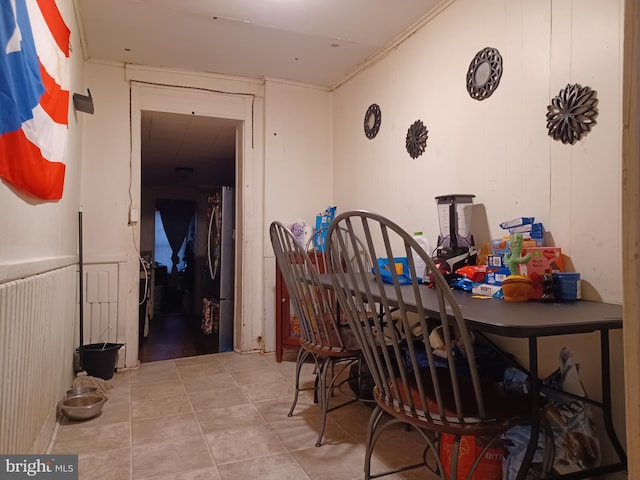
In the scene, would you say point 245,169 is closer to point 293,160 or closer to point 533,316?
point 293,160

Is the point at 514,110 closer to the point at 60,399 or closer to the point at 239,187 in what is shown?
the point at 239,187

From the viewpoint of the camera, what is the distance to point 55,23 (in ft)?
5.79

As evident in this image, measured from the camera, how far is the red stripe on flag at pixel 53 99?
1.58 meters

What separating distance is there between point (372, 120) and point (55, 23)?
2.12 m

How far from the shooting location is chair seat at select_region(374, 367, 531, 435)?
1149 mm

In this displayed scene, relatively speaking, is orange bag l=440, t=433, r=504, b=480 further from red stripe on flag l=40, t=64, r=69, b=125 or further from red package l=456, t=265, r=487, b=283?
red stripe on flag l=40, t=64, r=69, b=125

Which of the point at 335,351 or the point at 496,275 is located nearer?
the point at 496,275

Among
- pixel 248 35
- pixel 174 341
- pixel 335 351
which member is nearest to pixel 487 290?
pixel 335 351

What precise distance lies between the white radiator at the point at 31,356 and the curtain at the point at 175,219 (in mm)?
5497

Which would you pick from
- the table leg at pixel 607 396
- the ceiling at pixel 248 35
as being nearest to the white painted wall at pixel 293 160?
the ceiling at pixel 248 35

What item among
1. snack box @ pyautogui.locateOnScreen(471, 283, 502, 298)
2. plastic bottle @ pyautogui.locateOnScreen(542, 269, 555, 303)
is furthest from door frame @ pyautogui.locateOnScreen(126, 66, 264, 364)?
plastic bottle @ pyautogui.locateOnScreen(542, 269, 555, 303)

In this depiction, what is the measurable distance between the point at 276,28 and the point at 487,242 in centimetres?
194

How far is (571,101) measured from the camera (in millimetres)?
1708

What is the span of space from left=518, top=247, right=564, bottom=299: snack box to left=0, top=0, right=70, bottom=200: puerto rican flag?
5.85 feet
